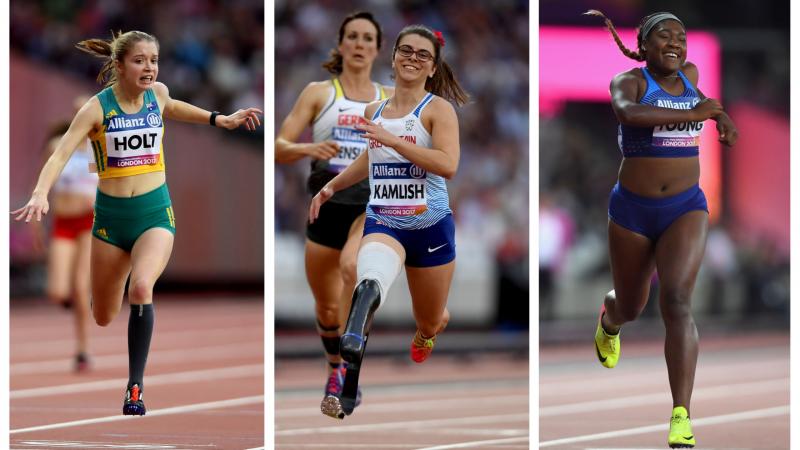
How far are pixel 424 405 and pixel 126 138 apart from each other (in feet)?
17.3

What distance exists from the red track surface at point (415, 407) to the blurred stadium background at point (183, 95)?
5603 millimetres

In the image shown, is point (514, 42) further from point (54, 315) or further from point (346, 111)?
point (346, 111)

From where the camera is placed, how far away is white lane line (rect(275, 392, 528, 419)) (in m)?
11.7

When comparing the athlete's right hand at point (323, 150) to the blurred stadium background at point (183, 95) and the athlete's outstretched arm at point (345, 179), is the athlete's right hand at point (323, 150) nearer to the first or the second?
the athlete's outstretched arm at point (345, 179)

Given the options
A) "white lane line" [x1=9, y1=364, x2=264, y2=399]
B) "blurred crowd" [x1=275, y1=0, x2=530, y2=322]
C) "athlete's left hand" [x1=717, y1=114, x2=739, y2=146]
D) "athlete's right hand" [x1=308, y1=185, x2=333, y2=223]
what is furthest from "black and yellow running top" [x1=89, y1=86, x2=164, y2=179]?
"blurred crowd" [x1=275, y1=0, x2=530, y2=322]

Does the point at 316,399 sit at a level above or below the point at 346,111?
below

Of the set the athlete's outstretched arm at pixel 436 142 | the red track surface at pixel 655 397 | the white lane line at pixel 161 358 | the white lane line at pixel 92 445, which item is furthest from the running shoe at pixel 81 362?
the athlete's outstretched arm at pixel 436 142

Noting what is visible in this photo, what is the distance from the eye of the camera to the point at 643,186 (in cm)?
793

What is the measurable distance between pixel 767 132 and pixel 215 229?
8.31m

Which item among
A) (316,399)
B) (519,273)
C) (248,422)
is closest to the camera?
(248,422)

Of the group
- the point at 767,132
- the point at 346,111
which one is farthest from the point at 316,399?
the point at 767,132

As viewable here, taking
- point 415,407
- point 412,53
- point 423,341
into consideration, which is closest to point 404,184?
point 412,53

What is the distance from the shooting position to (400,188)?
785 centimetres

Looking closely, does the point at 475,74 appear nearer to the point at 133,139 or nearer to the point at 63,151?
the point at 133,139
